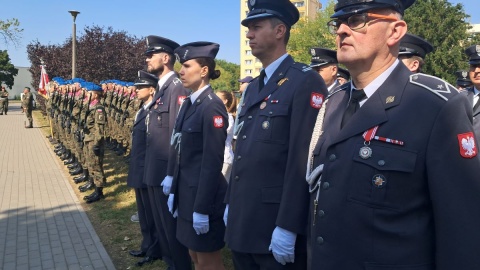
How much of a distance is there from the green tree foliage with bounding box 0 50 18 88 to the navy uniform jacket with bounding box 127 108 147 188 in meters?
65.8

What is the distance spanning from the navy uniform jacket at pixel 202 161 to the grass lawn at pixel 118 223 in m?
1.69

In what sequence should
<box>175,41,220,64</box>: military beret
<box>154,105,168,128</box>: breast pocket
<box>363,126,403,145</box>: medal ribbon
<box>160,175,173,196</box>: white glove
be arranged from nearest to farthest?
<box>363,126,403,145</box>: medal ribbon
<box>175,41,220,64</box>: military beret
<box>160,175,173,196</box>: white glove
<box>154,105,168,128</box>: breast pocket

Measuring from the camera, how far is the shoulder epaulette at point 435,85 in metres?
1.59

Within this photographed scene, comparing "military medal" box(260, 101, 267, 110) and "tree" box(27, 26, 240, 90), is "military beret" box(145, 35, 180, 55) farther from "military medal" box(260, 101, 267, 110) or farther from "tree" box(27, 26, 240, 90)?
"tree" box(27, 26, 240, 90)

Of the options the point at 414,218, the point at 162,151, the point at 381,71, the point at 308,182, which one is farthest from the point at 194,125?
the point at 414,218

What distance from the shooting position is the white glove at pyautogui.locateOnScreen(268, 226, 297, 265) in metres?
2.19

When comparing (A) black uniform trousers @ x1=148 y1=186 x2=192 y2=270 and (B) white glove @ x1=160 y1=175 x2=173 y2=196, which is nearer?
(B) white glove @ x1=160 y1=175 x2=173 y2=196

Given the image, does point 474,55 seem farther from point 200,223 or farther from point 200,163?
point 200,223

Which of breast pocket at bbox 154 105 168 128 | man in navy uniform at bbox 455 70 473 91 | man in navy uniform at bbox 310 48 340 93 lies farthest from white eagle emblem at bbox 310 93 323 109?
man in navy uniform at bbox 455 70 473 91

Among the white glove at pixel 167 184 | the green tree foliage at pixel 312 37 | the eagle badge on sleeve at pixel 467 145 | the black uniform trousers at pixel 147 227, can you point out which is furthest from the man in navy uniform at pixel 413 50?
the green tree foliage at pixel 312 37

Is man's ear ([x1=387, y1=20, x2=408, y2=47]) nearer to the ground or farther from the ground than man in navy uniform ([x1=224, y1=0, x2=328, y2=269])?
farther from the ground

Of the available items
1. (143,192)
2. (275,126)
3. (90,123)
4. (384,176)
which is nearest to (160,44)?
(143,192)

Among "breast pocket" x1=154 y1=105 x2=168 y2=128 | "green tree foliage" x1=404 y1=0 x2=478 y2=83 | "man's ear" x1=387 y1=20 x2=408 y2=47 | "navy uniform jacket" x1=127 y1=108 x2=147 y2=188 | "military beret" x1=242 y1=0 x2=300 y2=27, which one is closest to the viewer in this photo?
"man's ear" x1=387 y1=20 x2=408 y2=47

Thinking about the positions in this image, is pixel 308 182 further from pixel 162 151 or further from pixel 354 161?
pixel 162 151
